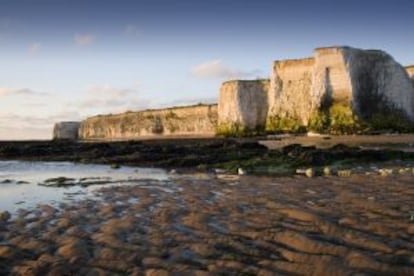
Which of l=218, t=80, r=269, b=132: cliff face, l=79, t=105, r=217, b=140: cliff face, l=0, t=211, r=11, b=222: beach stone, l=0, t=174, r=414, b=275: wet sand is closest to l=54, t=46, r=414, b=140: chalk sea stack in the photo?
l=218, t=80, r=269, b=132: cliff face

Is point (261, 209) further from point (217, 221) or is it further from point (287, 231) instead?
point (287, 231)

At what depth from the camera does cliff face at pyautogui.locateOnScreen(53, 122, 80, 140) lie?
142 meters

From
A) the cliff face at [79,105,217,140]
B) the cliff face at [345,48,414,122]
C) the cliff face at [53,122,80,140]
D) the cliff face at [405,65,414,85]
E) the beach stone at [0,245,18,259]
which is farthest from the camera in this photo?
the cliff face at [53,122,80,140]

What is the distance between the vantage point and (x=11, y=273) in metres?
6.61

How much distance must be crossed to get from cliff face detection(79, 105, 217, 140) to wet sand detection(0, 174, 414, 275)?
278ft

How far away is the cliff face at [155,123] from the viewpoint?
330 feet

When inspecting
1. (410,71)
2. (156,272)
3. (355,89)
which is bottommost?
(156,272)

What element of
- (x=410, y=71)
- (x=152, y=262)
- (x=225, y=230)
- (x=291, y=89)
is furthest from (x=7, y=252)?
(x=410, y=71)

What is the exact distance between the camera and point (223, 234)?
820 cm

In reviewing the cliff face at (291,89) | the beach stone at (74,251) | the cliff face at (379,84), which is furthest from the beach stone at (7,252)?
the cliff face at (291,89)

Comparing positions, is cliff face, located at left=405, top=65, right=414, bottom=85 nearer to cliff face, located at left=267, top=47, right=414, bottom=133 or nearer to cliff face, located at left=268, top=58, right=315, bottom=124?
cliff face, located at left=267, top=47, right=414, bottom=133

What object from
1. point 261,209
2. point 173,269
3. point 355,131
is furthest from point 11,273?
point 355,131

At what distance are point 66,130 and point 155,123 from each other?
38.7m

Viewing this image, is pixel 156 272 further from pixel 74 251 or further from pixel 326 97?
pixel 326 97
